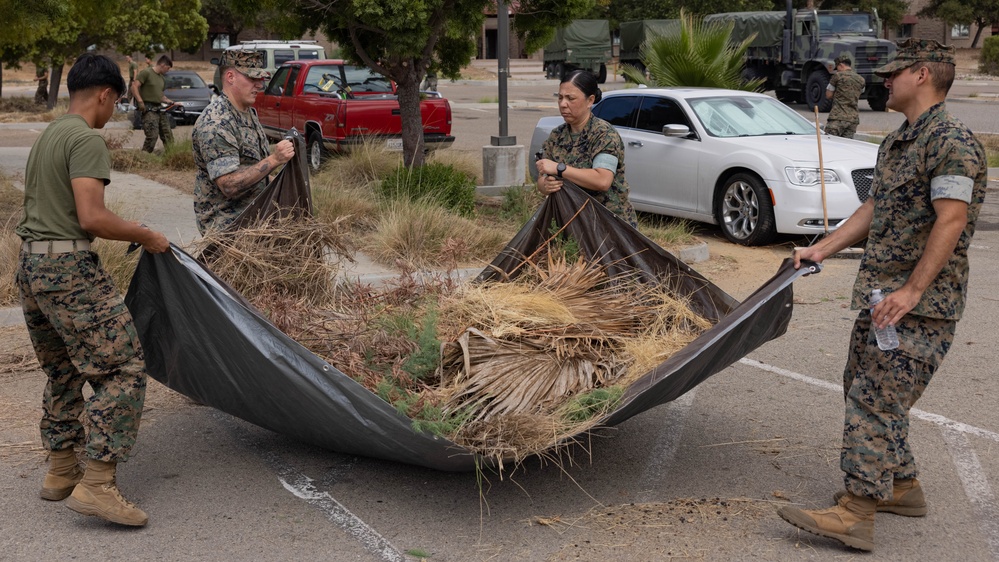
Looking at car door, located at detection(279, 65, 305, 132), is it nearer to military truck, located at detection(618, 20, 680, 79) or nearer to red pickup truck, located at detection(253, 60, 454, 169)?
red pickup truck, located at detection(253, 60, 454, 169)

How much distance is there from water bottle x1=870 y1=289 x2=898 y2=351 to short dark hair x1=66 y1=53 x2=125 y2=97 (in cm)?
314

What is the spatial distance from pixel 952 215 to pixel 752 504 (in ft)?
4.97

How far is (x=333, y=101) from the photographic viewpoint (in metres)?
14.8

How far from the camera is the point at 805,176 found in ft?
32.2

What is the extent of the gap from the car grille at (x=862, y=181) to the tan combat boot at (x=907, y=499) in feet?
19.9

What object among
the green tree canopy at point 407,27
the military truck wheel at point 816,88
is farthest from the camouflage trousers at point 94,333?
the military truck wheel at point 816,88

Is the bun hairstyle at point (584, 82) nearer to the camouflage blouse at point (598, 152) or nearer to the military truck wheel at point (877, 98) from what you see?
the camouflage blouse at point (598, 152)

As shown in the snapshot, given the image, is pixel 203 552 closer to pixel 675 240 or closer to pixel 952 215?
pixel 952 215

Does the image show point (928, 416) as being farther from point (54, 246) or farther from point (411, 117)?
point (411, 117)

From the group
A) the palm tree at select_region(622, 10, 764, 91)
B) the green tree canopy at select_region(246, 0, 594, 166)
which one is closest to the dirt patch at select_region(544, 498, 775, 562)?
the green tree canopy at select_region(246, 0, 594, 166)

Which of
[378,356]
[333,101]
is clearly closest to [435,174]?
[333,101]

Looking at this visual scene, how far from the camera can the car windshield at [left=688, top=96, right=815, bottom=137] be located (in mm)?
10922

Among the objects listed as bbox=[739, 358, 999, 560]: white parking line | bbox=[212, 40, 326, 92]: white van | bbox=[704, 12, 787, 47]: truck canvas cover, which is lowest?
bbox=[739, 358, 999, 560]: white parking line

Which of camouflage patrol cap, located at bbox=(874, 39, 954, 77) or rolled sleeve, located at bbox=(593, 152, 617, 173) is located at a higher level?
camouflage patrol cap, located at bbox=(874, 39, 954, 77)
